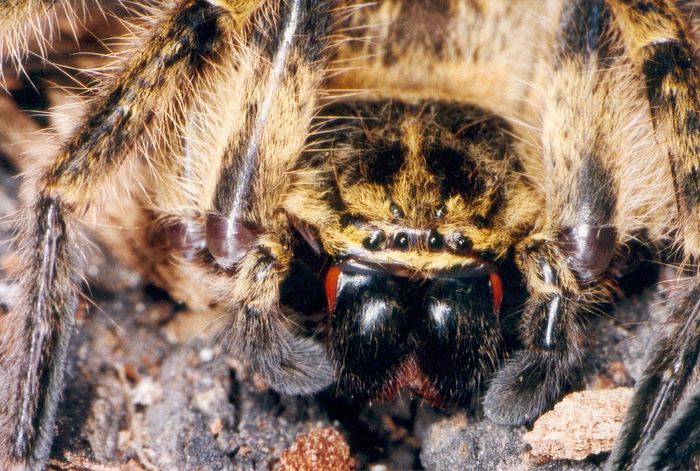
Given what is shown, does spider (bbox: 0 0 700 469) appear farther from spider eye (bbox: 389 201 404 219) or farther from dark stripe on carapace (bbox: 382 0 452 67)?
dark stripe on carapace (bbox: 382 0 452 67)

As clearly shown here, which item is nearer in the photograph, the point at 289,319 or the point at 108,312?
the point at 289,319

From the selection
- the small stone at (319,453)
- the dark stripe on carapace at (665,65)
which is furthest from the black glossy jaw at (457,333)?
the dark stripe on carapace at (665,65)

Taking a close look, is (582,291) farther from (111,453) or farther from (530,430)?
(111,453)

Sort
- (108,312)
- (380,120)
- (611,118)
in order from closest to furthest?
(611,118)
(380,120)
(108,312)

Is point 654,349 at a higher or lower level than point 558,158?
lower

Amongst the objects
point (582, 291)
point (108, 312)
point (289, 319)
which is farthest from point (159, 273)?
point (582, 291)

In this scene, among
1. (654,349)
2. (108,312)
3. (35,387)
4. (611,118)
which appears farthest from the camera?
(108,312)

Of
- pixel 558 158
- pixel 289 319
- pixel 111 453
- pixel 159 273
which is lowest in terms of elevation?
pixel 111 453
